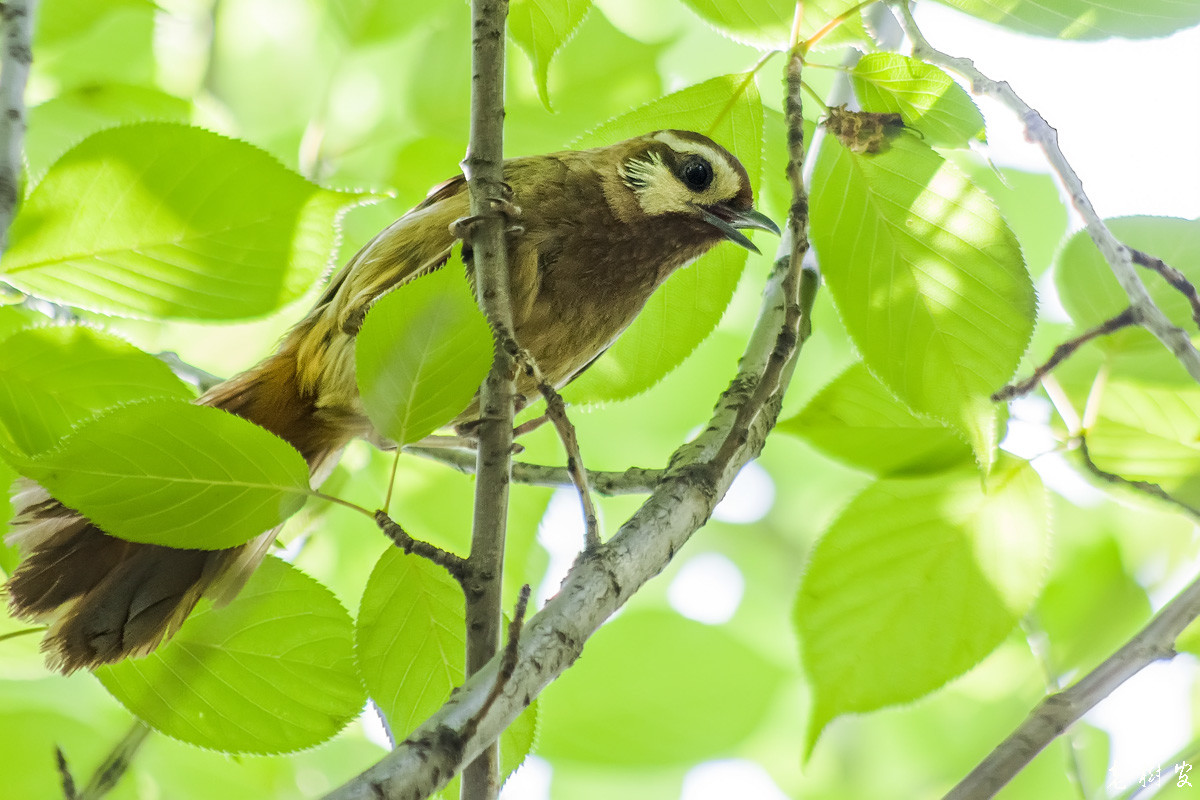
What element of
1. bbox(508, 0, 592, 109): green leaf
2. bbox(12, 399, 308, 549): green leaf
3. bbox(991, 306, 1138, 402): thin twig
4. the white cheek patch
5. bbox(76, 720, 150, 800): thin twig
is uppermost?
bbox(508, 0, 592, 109): green leaf

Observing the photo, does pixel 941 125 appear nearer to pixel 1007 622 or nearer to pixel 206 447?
pixel 1007 622

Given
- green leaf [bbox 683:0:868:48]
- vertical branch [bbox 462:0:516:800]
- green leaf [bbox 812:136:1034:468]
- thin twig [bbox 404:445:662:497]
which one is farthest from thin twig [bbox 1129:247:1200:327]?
vertical branch [bbox 462:0:516:800]

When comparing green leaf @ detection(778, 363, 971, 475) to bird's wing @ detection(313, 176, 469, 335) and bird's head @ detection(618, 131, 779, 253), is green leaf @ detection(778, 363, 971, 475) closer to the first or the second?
bird's head @ detection(618, 131, 779, 253)

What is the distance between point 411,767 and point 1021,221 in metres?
2.41

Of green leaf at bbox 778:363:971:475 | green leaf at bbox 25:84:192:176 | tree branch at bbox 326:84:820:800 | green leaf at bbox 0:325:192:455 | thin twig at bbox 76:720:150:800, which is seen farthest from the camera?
green leaf at bbox 25:84:192:176

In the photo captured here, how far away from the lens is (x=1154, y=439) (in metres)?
1.72

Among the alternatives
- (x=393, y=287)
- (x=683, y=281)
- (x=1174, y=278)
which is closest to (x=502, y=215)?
(x=393, y=287)

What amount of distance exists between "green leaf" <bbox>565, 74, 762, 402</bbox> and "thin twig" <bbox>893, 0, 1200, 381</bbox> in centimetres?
29

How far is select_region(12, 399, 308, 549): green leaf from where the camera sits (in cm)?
108

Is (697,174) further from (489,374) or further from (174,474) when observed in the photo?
(174,474)

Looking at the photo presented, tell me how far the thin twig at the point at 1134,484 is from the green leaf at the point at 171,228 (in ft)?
4.30

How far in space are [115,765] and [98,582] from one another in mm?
411

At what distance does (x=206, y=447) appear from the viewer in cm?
111

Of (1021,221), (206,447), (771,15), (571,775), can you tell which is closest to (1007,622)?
(771,15)
